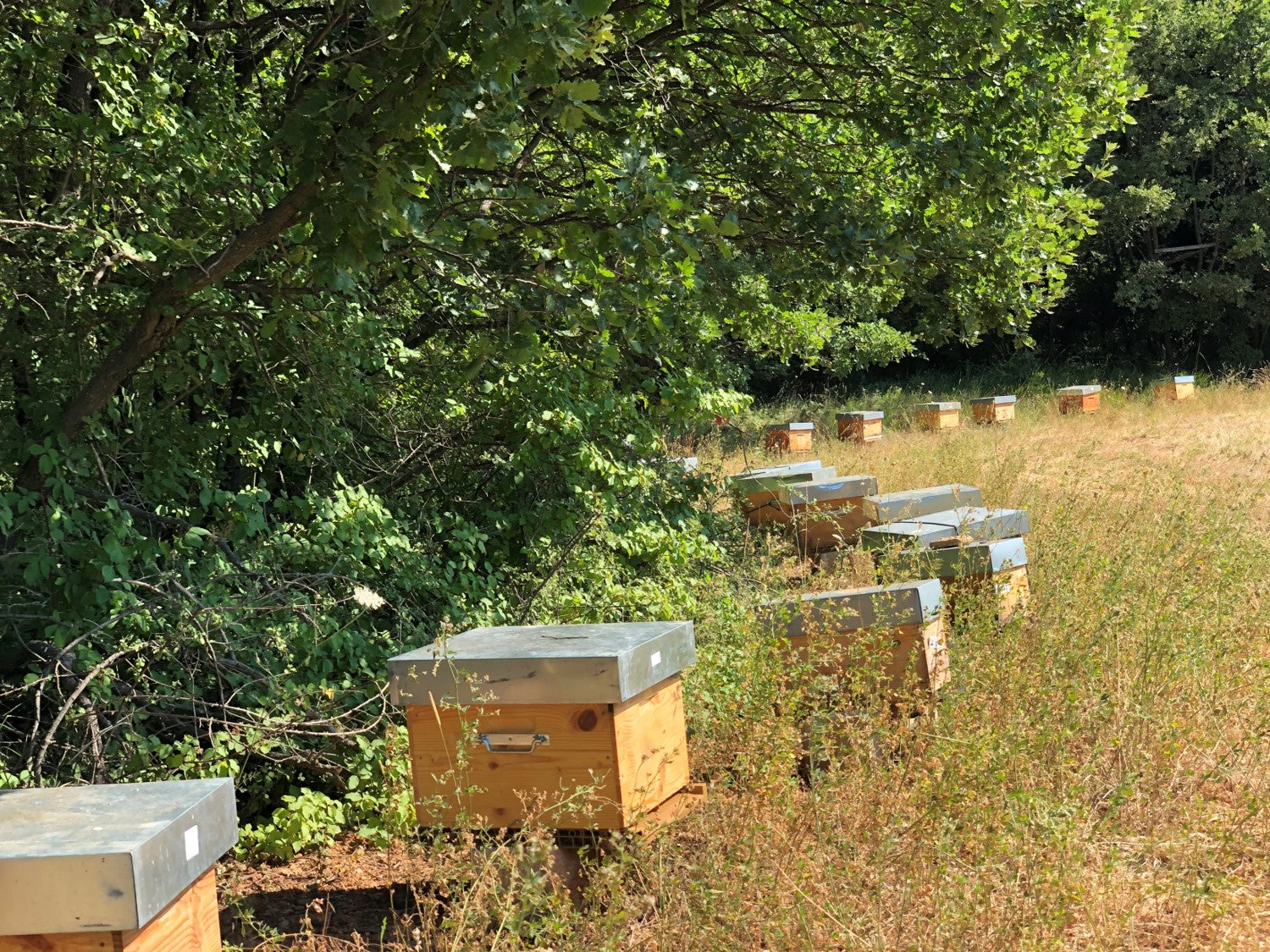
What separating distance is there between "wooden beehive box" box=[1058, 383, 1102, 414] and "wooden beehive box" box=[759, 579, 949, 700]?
1322 cm

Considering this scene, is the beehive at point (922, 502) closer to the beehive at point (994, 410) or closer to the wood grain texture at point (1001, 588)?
the wood grain texture at point (1001, 588)

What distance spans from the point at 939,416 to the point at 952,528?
1076 centimetres

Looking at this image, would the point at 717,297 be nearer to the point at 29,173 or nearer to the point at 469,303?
the point at 469,303

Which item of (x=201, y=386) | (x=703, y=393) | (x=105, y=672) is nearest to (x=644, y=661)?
(x=105, y=672)

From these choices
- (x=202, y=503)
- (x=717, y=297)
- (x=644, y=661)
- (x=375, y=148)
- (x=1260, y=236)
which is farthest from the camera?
(x=1260, y=236)

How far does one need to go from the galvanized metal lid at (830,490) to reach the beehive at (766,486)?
161 millimetres

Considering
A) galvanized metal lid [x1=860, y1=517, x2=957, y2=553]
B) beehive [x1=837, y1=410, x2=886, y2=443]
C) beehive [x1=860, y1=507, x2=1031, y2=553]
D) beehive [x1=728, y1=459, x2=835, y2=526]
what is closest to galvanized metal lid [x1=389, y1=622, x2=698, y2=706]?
galvanized metal lid [x1=860, y1=517, x2=957, y2=553]

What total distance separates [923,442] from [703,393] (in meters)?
7.41

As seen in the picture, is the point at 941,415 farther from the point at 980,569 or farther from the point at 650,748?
the point at 650,748

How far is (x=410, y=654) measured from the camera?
319 centimetres

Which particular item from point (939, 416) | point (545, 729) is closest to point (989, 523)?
point (545, 729)

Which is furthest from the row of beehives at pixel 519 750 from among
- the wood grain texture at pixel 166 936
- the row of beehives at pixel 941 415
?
the row of beehives at pixel 941 415

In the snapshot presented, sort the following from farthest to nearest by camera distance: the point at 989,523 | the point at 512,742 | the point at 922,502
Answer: the point at 922,502
the point at 989,523
the point at 512,742

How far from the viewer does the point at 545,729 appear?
3074 millimetres
